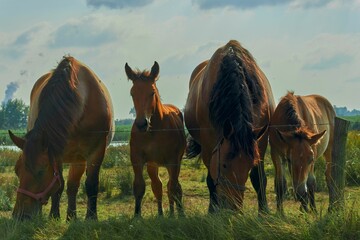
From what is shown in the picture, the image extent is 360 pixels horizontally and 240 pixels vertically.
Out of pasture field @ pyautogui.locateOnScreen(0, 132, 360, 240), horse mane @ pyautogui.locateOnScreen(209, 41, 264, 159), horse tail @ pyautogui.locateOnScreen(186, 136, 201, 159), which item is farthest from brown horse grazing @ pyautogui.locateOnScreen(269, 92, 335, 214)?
horse tail @ pyautogui.locateOnScreen(186, 136, 201, 159)

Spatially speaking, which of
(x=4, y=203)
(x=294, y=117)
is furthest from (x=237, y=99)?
(x=4, y=203)

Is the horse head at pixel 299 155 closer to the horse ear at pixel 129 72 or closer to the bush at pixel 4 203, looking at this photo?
the horse ear at pixel 129 72

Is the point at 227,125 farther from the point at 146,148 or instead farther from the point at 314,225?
the point at 146,148

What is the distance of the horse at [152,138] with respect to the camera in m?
7.52

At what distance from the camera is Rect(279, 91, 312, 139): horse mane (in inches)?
267

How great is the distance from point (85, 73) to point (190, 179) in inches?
203

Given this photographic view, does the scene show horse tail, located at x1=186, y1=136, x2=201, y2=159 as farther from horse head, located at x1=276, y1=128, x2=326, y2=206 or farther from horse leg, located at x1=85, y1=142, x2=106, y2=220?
horse head, located at x1=276, y1=128, x2=326, y2=206

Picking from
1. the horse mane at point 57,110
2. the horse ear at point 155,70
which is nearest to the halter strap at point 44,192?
the horse mane at point 57,110

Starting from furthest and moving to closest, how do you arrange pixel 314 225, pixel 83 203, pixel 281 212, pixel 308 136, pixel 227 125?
pixel 83 203 < pixel 308 136 < pixel 227 125 < pixel 281 212 < pixel 314 225

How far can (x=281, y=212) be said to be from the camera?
536 centimetres

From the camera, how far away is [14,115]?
67625 millimetres

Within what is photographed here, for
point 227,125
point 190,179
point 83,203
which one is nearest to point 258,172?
point 227,125

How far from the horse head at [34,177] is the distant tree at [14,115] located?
165 ft

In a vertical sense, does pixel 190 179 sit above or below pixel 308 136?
below
